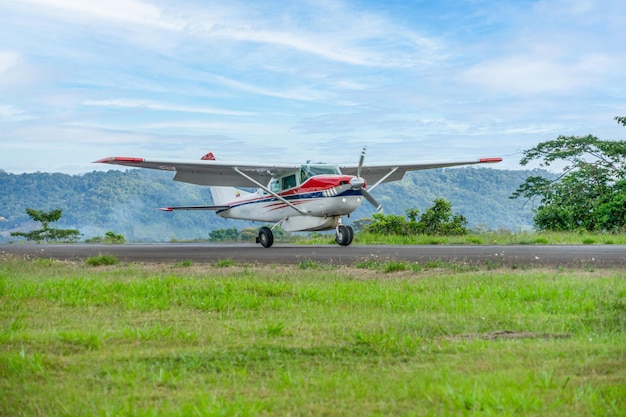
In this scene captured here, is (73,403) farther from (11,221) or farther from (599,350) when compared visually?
(11,221)

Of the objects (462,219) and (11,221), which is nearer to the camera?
(462,219)

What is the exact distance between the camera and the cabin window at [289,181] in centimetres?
2771

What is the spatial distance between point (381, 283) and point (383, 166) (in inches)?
767

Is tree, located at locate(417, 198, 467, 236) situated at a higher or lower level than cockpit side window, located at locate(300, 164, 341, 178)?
lower

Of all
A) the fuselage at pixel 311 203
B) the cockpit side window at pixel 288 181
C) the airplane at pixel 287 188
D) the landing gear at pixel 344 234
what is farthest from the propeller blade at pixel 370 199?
the cockpit side window at pixel 288 181

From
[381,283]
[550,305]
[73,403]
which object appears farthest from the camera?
[381,283]

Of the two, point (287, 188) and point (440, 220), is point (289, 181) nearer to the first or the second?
Result: point (287, 188)

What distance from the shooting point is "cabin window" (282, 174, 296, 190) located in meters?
27.7

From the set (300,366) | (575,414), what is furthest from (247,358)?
(575,414)

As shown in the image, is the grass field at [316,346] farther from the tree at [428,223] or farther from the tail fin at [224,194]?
the tree at [428,223]

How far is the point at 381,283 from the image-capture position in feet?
41.7

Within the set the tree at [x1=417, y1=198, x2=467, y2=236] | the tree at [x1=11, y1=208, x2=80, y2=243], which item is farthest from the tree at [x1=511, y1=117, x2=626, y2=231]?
the tree at [x1=11, y1=208, x2=80, y2=243]

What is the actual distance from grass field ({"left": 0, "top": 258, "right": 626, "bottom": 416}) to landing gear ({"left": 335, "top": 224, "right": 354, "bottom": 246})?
13.3 meters

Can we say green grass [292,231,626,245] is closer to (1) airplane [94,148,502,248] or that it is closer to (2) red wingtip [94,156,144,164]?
Result: (1) airplane [94,148,502,248]
